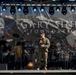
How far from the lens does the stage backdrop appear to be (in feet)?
59.0

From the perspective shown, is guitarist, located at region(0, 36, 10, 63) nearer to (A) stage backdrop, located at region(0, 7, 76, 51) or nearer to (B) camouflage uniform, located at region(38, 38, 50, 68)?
(A) stage backdrop, located at region(0, 7, 76, 51)

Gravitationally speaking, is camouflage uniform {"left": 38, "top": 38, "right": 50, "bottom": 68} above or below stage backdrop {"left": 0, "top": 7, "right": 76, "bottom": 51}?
below

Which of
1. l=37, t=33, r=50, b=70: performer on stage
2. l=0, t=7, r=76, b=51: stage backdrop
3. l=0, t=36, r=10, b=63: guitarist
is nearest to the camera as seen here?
l=37, t=33, r=50, b=70: performer on stage

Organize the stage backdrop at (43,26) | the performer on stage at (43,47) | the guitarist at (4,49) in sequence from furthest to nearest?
the stage backdrop at (43,26) → the guitarist at (4,49) → the performer on stage at (43,47)

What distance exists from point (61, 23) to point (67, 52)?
1.78 metres

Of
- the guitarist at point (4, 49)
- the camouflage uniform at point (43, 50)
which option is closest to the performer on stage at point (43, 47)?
the camouflage uniform at point (43, 50)

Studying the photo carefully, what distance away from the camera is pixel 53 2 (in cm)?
1712

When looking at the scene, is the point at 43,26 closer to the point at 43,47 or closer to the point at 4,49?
the point at 4,49

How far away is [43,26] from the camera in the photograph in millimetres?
18094

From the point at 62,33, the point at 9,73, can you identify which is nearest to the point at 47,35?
the point at 62,33

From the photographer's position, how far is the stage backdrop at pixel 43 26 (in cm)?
1797

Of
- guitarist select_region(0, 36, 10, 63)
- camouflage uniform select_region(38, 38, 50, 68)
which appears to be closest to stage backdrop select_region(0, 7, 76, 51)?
guitarist select_region(0, 36, 10, 63)

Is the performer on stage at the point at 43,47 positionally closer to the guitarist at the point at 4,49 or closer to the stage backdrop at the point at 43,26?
the guitarist at the point at 4,49

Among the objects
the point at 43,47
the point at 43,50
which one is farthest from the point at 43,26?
the point at 43,47
